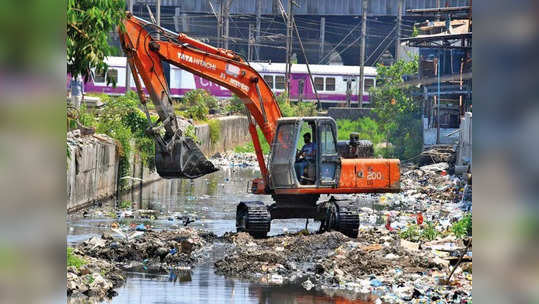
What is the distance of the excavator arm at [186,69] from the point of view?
1805cm

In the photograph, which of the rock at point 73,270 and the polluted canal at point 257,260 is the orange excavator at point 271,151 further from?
the rock at point 73,270

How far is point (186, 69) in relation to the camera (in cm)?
1833

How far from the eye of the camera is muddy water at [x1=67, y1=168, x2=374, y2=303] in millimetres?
11742

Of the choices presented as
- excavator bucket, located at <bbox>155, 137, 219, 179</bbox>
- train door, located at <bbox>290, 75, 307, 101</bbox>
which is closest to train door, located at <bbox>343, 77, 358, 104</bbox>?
train door, located at <bbox>290, 75, 307, 101</bbox>

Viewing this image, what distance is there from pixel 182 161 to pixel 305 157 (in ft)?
7.97

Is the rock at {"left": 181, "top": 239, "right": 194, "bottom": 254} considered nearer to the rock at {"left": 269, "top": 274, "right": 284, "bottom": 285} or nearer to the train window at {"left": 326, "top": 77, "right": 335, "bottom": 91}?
the rock at {"left": 269, "top": 274, "right": 284, "bottom": 285}

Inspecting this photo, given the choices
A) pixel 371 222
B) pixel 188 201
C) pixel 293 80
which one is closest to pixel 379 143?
pixel 293 80

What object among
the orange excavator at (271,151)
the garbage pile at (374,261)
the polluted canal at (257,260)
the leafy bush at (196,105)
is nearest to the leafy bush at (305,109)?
the leafy bush at (196,105)

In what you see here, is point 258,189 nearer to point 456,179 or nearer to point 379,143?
point 456,179

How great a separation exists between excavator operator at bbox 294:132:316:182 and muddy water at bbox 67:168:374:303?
204 centimetres

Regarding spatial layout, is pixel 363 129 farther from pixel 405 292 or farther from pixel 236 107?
pixel 405 292

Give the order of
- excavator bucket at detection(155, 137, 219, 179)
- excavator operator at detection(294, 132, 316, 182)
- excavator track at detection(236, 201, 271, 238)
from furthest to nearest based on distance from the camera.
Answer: excavator bucket at detection(155, 137, 219, 179), excavator operator at detection(294, 132, 316, 182), excavator track at detection(236, 201, 271, 238)

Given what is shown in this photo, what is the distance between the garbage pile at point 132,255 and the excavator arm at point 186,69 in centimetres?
171
